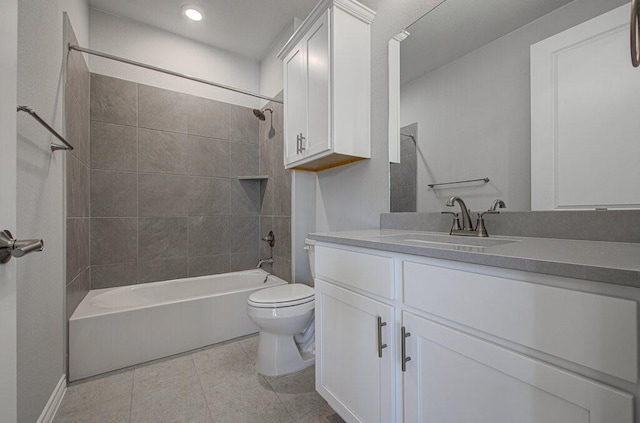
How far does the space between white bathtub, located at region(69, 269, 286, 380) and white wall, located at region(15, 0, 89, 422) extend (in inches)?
6.1

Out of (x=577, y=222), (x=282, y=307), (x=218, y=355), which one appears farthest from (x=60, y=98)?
(x=577, y=222)

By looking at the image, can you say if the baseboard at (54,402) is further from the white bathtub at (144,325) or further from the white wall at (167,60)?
the white wall at (167,60)

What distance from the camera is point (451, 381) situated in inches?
29.8

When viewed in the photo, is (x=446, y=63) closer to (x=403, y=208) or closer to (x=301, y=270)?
(x=403, y=208)

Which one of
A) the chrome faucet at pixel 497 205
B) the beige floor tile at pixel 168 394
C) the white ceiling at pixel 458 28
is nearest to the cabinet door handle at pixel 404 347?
the chrome faucet at pixel 497 205

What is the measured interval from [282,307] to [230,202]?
1.60 metres

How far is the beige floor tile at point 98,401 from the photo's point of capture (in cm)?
136

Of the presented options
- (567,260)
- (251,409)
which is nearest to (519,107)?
(567,260)

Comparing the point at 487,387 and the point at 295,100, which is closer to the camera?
the point at 487,387

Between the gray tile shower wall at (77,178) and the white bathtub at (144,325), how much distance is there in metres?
0.15

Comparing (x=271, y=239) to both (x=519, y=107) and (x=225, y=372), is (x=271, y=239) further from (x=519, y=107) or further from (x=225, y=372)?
(x=519, y=107)

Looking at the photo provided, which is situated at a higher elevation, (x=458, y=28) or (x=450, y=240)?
(x=458, y=28)

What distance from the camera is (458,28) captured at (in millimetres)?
1340

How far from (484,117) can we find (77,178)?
8.25 ft
